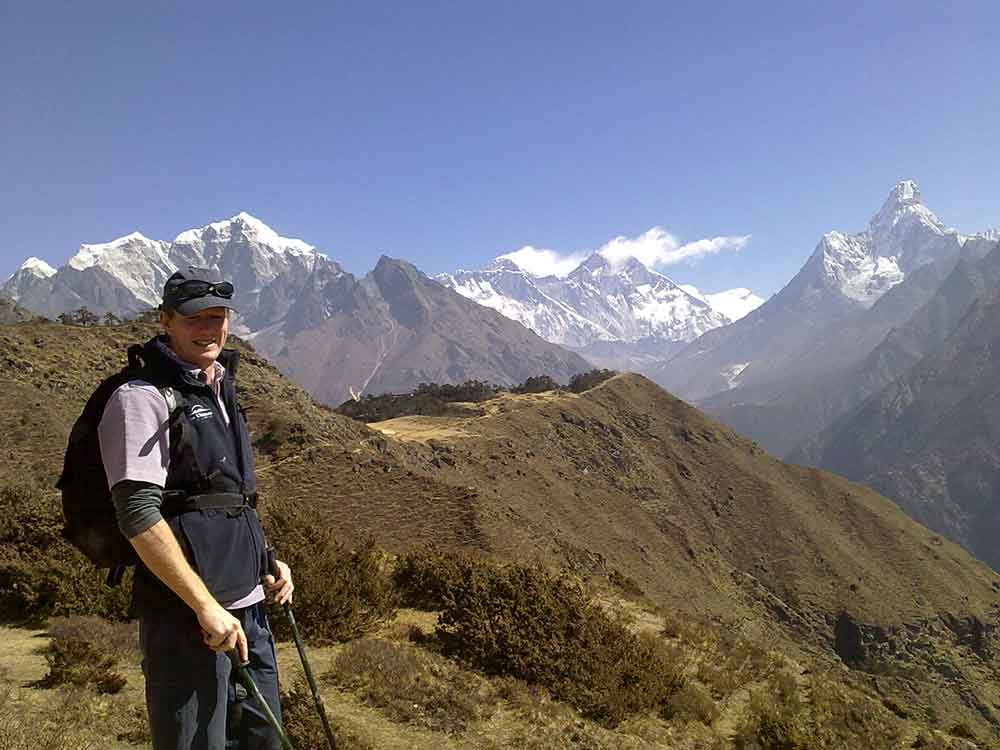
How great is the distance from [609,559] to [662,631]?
2463cm

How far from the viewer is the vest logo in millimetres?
2959

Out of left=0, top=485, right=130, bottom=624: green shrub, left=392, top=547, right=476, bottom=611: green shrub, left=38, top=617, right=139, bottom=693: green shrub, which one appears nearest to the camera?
left=38, top=617, right=139, bottom=693: green shrub

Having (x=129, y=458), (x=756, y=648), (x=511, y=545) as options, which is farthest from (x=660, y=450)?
(x=129, y=458)

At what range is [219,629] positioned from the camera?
2717 millimetres

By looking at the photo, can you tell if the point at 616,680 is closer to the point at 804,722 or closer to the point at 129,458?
the point at 804,722

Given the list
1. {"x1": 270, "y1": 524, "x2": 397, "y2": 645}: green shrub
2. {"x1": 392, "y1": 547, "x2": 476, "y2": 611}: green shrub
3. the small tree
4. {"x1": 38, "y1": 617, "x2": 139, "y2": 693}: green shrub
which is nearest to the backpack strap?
{"x1": 38, "y1": 617, "x2": 139, "y2": 693}: green shrub

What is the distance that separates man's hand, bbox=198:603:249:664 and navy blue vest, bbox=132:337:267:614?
215 mm

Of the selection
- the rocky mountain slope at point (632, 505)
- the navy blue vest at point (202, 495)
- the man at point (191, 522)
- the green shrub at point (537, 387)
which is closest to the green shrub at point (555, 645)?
the rocky mountain slope at point (632, 505)

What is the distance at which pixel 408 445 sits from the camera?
35781 mm

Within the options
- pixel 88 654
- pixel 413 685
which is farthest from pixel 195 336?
pixel 88 654

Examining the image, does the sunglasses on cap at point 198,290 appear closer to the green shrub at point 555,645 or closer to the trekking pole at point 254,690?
the trekking pole at point 254,690

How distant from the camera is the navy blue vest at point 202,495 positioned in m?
2.84

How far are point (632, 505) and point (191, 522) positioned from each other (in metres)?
48.0

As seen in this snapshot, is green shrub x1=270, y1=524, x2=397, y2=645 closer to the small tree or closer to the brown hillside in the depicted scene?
the brown hillside
